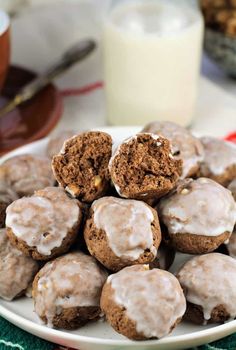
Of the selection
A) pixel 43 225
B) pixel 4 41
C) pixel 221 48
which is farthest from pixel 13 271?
pixel 221 48

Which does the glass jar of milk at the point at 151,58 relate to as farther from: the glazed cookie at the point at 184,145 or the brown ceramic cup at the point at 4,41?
the glazed cookie at the point at 184,145

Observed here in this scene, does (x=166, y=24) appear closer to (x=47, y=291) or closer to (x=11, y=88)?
(x=11, y=88)

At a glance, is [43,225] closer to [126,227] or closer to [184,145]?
[126,227]

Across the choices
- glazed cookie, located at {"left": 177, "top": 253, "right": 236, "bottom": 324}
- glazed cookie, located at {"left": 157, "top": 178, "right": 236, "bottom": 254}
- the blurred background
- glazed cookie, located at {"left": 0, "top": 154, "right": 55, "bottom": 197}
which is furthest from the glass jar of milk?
glazed cookie, located at {"left": 177, "top": 253, "right": 236, "bottom": 324}

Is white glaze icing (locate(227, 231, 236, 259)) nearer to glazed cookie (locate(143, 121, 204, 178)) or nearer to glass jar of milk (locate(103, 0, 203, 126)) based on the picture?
glazed cookie (locate(143, 121, 204, 178))

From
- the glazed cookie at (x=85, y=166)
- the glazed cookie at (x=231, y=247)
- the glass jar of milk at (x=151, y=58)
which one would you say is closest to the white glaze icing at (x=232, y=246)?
the glazed cookie at (x=231, y=247)

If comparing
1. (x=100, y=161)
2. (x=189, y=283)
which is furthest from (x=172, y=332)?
(x=100, y=161)
